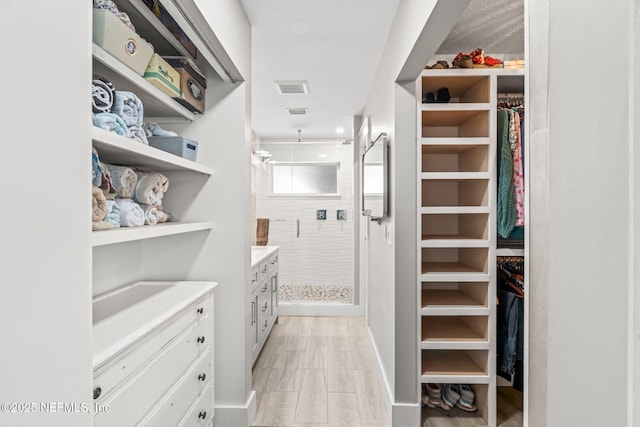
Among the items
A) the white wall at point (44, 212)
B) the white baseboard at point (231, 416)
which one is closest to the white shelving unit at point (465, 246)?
the white baseboard at point (231, 416)

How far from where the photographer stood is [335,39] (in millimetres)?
2453

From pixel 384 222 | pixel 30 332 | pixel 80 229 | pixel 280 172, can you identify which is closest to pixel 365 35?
pixel 384 222

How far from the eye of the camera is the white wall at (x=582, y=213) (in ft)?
1.51

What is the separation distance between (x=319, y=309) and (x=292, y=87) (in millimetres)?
2722

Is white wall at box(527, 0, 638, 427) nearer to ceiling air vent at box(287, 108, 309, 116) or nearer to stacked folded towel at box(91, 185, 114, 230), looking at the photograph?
stacked folded towel at box(91, 185, 114, 230)

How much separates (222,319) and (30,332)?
1.59 m

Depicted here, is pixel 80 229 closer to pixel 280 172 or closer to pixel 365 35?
pixel 365 35

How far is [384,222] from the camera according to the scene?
8.30ft

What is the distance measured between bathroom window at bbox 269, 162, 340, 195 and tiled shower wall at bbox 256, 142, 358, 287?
88mm

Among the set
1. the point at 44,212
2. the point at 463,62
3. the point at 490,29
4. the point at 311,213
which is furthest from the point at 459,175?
the point at 311,213

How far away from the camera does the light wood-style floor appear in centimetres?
224

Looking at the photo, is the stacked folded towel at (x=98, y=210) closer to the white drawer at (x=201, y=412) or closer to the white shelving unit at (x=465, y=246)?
the white drawer at (x=201, y=412)

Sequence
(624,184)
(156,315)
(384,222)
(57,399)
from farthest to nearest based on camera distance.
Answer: (384,222) → (156,315) → (57,399) → (624,184)

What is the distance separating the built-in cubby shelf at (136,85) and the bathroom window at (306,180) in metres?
3.26
